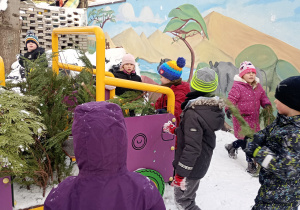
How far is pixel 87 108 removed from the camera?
3.38 ft

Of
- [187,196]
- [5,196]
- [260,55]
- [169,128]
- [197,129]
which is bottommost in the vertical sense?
[187,196]

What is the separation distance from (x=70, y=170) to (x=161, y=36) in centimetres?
633

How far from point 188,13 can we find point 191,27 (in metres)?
0.37

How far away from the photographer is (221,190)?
3.25m

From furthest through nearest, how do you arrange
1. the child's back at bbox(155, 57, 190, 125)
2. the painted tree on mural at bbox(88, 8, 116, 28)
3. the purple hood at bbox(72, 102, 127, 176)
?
the painted tree on mural at bbox(88, 8, 116, 28)
the child's back at bbox(155, 57, 190, 125)
the purple hood at bbox(72, 102, 127, 176)

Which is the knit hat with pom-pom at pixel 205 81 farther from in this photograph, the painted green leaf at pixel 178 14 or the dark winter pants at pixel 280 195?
the painted green leaf at pixel 178 14

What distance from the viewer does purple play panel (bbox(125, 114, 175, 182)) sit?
2.28 meters

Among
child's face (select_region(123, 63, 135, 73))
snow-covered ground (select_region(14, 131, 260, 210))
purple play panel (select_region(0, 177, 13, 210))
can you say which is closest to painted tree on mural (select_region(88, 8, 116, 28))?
child's face (select_region(123, 63, 135, 73))

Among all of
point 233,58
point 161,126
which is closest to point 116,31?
point 233,58

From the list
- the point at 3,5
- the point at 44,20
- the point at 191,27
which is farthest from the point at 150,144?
the point at 44,20

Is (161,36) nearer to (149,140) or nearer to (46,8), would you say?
(46,8)

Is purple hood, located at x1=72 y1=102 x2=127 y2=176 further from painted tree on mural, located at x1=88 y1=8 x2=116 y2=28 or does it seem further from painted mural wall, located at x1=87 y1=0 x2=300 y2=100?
painted tree on mural, located at x1=88 y1=8 x2=116 y2=28

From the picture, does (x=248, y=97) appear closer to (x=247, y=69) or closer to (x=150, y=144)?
(x=247, y=69)

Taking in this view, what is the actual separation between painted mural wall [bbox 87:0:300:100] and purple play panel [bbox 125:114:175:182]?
12.0 ft
